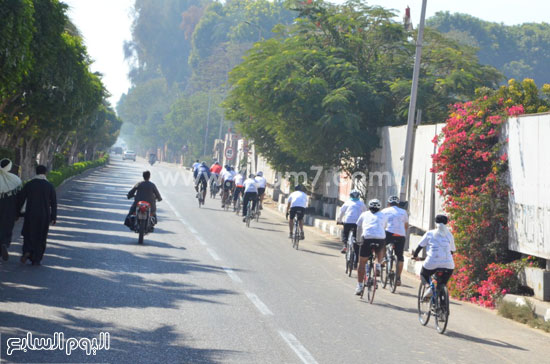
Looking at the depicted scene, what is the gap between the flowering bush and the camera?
608 inches

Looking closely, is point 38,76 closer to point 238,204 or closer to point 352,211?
point 238,204

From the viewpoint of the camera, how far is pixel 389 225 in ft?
49.3

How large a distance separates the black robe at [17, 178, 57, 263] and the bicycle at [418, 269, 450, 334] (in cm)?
643

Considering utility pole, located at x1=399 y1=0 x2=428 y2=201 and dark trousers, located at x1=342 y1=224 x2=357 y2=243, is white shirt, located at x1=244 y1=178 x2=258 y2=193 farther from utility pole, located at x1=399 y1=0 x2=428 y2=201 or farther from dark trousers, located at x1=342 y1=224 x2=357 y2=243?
dark trousers, located at x1=342 y1=224 x2=357 y2=243

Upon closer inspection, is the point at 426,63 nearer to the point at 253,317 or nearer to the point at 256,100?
the point at 256,100

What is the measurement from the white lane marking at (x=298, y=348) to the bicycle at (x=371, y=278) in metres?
3.84

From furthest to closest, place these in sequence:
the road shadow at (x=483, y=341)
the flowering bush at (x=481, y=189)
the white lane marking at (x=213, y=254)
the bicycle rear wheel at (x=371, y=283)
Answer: the white lane marking at (x=213, y=254) < the flowering bush at (x=481, y=189) < the bicycle rear wheel at (x=371, y=283) < the road shadow at (x=483, y=341)

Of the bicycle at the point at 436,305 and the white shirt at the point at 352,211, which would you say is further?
the white shirt at the point at 352,211

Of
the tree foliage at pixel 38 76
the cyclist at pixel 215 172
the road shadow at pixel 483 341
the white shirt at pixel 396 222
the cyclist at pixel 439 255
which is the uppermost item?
the tree foliage at pixel 38 76

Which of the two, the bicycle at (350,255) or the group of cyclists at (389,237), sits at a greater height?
the group of cyclists at (389,237)

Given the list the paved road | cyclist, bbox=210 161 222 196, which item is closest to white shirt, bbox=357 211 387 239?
the paved road

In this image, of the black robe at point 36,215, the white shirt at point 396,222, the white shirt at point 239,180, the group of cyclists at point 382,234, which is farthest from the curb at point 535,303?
the white shirt at point 239,180

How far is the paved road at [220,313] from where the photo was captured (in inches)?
324

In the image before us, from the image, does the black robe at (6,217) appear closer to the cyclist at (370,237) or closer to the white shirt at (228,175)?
the cyclist at (370,237)
